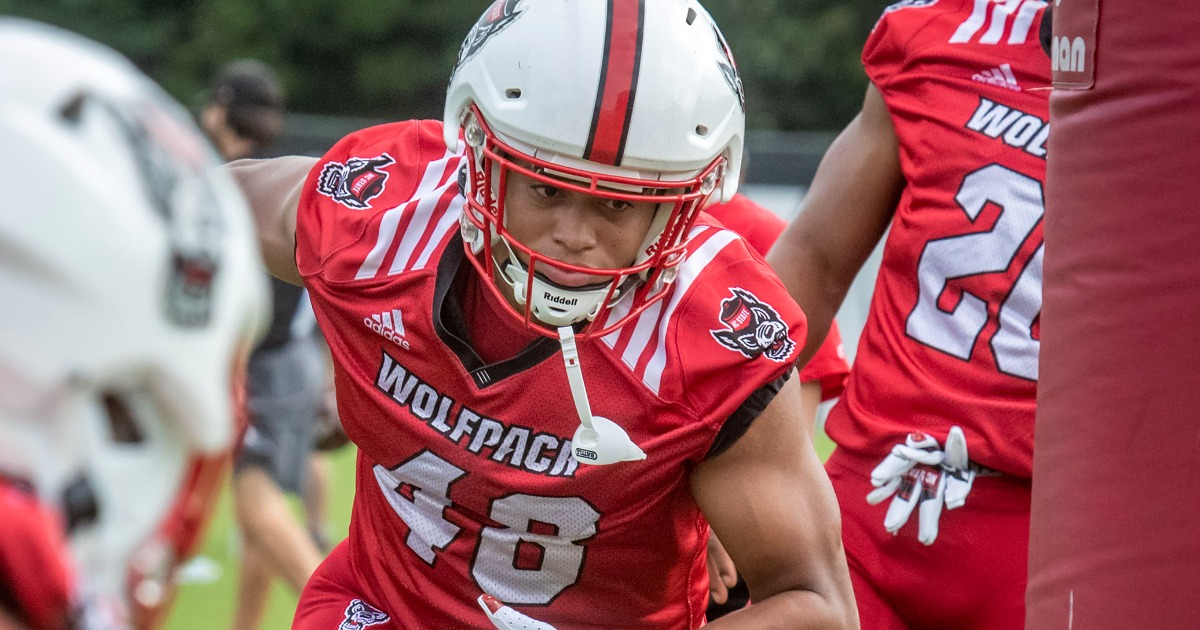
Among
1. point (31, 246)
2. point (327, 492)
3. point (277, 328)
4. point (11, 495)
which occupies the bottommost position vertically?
point (327, 492)

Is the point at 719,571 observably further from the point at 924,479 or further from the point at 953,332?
the point at 953,332

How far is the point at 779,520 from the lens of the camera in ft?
6.75

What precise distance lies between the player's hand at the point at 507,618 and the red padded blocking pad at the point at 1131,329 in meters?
0.74

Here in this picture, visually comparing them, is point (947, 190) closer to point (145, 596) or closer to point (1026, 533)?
point (1026, 533)

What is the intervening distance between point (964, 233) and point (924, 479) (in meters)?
0.43

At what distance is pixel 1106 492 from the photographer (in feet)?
5.79

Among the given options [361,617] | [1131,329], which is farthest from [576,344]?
[1131,329]

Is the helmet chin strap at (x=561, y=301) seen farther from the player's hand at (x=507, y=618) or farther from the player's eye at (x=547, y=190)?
the player's hand at (x=507, y=618)

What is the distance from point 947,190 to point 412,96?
56.3 feet

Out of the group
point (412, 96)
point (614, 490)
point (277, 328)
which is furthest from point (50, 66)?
point (412, 96)

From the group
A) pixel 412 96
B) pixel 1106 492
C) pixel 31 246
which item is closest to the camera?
pixel 31 246

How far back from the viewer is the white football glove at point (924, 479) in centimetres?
248

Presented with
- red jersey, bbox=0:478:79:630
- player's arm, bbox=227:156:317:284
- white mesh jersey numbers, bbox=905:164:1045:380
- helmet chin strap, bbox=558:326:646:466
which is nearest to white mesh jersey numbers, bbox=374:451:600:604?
helmet chin strap, bbox=558:326:646:466

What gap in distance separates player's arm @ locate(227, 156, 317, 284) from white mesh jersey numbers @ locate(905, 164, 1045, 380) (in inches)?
43.0
